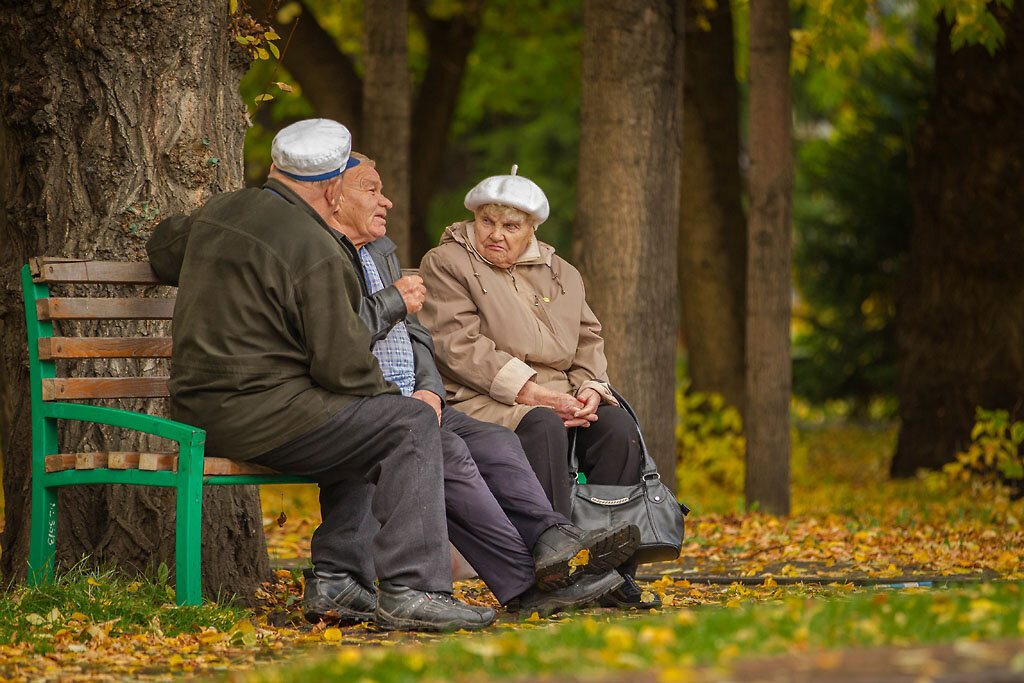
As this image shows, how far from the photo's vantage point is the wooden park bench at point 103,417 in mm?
4391

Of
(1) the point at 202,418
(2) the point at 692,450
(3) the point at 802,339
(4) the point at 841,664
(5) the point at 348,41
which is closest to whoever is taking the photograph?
(4) the point at 841,664

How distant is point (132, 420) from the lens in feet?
14.7

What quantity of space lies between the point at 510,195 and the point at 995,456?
18.9 ft

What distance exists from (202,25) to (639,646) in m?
3.28

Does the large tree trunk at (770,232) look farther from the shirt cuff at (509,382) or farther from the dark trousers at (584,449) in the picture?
the shirt cuff at (509,382)

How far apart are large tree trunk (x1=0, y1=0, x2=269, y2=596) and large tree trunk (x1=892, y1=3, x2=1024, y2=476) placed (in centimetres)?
688

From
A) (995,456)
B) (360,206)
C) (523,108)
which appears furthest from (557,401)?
(523,108)

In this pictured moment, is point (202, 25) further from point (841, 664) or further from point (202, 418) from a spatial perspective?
point (841, 664)

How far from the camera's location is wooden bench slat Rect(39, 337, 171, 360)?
470 cm

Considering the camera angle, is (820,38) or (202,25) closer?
(202,25)

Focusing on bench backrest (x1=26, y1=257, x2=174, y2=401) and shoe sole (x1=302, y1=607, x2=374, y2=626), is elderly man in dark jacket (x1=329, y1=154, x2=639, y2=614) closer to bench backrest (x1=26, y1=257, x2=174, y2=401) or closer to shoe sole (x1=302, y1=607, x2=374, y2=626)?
shoe sole (x1=302, y1=607, x2=374, y2=626)

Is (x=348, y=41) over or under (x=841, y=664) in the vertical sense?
over

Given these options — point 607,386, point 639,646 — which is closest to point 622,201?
point 607,386

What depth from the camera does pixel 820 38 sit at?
Result: 9.89 m
